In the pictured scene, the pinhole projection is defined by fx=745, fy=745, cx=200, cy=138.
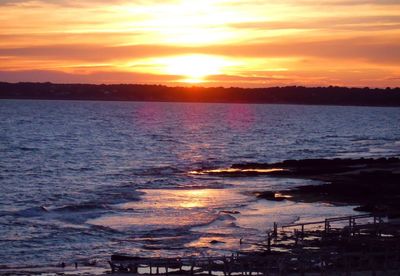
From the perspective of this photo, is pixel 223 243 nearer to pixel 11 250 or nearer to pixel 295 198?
pixel 11 250

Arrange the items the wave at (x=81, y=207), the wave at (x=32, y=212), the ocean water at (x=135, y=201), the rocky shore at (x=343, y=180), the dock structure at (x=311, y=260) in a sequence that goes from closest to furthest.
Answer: the dock structure at (x=311, y=260), the ocean water at (x=135, y=201), the wave at (x=32, y=212), the wave at (x=81, y=207), the rocky shore at (x=343, y=180)

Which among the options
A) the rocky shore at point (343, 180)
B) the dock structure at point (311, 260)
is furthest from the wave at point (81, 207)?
the dock structure at point (311, 260)

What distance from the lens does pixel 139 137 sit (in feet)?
409

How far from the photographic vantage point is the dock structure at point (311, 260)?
24.7m

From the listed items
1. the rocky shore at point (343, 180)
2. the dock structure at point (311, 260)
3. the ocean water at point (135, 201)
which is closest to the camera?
the dock structure at point (311, 260)

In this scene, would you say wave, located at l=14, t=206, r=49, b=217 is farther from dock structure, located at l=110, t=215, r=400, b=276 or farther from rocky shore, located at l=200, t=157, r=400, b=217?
dock structure, located at l=110, t=215, r=400, b=276

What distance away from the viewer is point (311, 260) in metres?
25.3

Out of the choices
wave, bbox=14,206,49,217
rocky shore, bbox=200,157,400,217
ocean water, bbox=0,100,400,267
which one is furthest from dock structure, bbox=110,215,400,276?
wave, bbox=14,206,49,217

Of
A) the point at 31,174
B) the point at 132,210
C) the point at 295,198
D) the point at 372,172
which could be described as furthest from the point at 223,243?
the point at 31,174

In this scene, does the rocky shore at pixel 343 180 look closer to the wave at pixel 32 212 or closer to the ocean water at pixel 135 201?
the ocean water at pixel 135 201

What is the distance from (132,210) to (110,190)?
11156mm

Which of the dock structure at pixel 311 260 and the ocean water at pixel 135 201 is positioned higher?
the dock structure at pixel 311 260

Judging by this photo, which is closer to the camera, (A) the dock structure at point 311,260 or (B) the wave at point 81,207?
(A) the dock structure at point 311,260

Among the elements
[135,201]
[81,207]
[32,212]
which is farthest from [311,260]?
[135,201]
